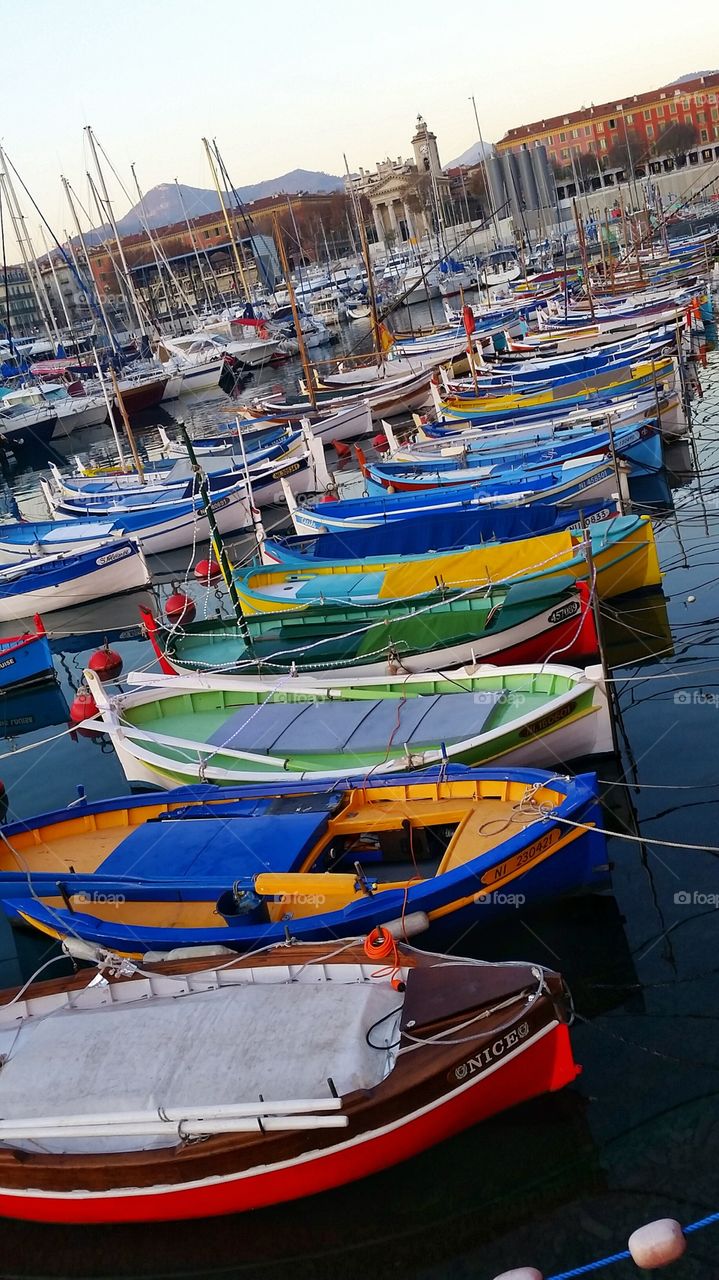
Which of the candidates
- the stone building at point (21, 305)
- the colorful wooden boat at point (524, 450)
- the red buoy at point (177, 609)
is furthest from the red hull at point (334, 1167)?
the stone building at point (21, 305)

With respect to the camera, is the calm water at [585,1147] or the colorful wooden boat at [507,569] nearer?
the calm water at [585,1147]

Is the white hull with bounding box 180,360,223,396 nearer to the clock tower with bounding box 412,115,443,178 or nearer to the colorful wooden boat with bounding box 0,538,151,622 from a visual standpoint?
the colorful wooden boat with bounding box 0,538,151,622

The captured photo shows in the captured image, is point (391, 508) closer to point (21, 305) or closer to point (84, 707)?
point (84, 707)

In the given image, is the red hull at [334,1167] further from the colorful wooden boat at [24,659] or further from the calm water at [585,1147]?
the colorful wooden boat at [24,659]

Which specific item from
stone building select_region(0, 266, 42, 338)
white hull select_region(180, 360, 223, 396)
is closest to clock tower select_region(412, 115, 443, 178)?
stone building select_region(0, 266, 42, 338)

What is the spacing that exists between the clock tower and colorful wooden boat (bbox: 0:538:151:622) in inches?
5974

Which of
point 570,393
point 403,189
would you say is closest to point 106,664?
point 570,393

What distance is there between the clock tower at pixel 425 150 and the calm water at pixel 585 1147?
553ft

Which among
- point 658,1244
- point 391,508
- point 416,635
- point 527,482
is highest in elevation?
point 391,508

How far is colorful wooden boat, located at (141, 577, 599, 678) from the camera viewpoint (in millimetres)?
17234

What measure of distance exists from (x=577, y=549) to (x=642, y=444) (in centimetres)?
1084

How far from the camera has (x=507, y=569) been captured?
19.7 metres

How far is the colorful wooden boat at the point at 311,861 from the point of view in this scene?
11242mm

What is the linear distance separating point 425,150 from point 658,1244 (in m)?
A: 184
